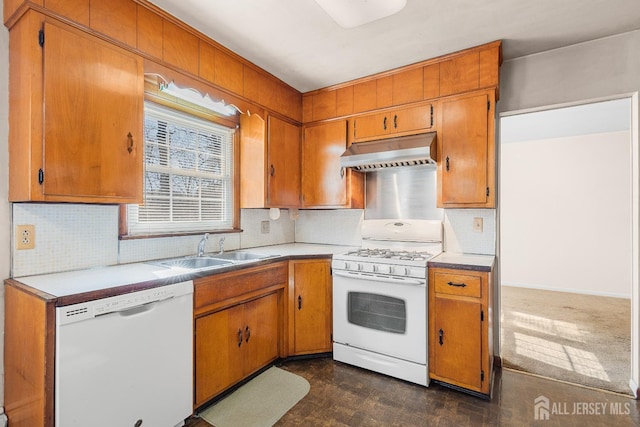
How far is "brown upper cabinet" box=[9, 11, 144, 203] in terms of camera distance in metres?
1.51

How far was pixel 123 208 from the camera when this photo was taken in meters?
2.11

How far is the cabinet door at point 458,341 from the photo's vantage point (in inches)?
→ 85.2

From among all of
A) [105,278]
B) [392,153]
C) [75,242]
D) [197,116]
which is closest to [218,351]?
[105,278]

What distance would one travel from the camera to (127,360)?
4.98 feet

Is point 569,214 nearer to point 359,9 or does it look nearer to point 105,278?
point 359,9

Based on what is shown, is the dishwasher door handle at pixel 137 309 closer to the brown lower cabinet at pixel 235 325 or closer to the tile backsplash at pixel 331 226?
the brown lower cabinet at pixel 235 325

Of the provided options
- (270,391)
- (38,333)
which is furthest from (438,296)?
(38,333)

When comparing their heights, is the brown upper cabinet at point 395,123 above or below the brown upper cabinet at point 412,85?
below

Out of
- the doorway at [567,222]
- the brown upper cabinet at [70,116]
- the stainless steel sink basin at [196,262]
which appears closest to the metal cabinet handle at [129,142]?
the brown upper cabinet at [70,116]

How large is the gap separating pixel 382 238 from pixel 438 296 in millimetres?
956

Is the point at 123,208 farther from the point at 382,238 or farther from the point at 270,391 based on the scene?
the point at 382,238

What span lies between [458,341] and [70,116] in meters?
2.74

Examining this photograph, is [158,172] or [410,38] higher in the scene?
[410,38]

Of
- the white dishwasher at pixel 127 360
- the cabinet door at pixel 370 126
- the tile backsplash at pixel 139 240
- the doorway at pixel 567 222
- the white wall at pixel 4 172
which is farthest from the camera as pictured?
the doorway at pixel 567 222
